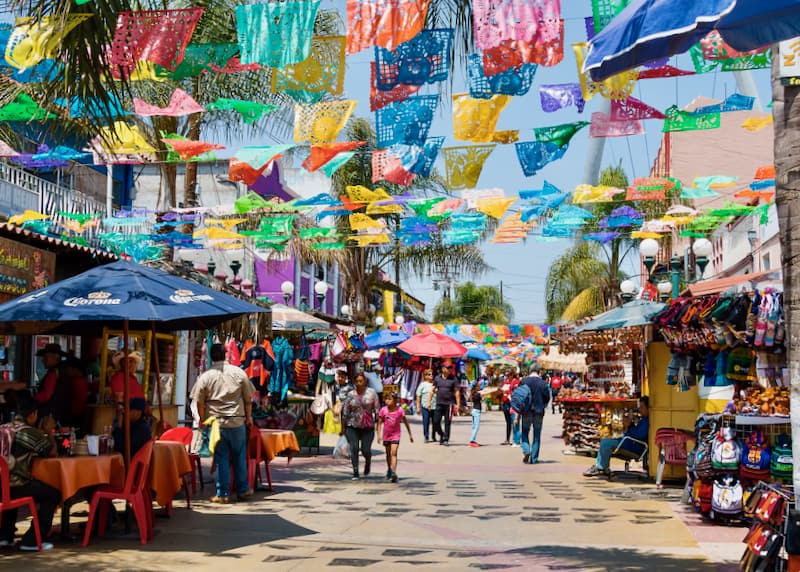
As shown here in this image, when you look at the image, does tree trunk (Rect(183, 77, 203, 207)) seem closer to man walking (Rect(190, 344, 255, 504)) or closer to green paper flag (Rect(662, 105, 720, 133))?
man walking (Rect(190, 344, 255, 504))

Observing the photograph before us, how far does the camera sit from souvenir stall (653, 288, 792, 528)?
32.0ft

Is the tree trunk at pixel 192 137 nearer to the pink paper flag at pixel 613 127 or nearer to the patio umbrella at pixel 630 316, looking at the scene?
the patio umbrella at pixel 630 316

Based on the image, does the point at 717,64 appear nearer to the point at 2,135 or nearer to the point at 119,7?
the point at 119,7

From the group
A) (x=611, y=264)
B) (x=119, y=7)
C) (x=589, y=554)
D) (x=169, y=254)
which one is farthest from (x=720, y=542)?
(x=611, y=264)

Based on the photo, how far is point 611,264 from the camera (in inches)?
1642

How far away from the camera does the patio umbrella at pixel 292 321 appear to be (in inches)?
783

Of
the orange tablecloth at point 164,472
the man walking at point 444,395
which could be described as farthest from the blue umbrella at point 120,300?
the man walking at point 444,395

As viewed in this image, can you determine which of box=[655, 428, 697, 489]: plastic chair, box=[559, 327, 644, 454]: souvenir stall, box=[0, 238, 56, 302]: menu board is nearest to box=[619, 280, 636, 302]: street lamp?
box=[559, 327, 644, 454]: souvenir stall

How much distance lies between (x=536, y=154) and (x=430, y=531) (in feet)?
19.2

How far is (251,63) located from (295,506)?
5.38 m

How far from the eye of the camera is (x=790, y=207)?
6.55 meters

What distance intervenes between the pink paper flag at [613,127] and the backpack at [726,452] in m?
4.19

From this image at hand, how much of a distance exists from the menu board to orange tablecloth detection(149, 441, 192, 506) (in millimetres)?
3993

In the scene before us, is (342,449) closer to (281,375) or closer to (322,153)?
(281,375)
